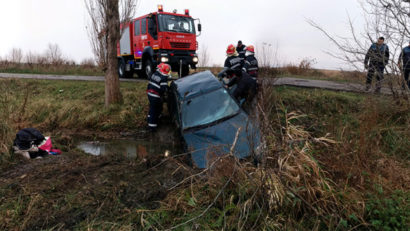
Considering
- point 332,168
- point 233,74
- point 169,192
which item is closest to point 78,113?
point 233,74

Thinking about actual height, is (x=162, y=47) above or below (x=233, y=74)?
above

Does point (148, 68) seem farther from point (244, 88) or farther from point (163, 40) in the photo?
point (244, 88)

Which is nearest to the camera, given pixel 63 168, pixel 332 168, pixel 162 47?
pixel 332 168

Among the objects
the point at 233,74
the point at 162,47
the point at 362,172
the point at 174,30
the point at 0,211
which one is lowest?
the point at 0,211

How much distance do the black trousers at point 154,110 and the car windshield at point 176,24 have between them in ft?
14.1

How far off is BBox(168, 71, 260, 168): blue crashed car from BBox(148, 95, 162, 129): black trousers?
35.3 inches

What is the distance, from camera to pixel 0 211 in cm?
304

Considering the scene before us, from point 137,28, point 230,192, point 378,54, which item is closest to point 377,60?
point 378,54

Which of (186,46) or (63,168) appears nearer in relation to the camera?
(63,168)

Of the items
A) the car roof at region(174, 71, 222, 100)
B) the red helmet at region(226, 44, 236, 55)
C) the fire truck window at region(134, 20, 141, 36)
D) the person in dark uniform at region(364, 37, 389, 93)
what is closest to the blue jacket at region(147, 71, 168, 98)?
the car roof at region(174, 71, 222, 100)

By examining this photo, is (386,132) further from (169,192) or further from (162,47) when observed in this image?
(162,47)

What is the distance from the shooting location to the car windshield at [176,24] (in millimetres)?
9852

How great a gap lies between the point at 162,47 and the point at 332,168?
781cm

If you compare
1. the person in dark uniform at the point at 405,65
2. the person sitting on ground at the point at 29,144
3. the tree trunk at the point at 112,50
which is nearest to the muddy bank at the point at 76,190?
the person sitting on ground at the point at 29,144
